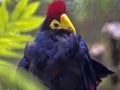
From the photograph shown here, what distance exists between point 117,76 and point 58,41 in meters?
0.44

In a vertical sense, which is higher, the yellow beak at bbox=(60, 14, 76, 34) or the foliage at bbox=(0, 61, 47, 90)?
the foliage at bbox=(0, 61, 47, 90)

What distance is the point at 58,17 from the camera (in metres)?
0.76

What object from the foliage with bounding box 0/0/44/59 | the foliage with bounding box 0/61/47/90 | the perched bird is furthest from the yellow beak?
the foliage with bounding box 0/61/47/90

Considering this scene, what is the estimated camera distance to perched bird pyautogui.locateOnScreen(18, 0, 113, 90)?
28.8 inches

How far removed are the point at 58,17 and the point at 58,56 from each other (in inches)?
4.0

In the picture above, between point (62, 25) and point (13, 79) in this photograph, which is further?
point (62, 25)

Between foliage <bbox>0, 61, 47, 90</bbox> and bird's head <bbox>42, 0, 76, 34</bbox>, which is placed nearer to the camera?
foliage <bbox>0, 61, 47, 90</bbox>

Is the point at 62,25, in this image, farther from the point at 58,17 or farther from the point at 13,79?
the point at 13,79

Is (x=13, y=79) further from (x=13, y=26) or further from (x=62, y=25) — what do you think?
(x=62, y=25)

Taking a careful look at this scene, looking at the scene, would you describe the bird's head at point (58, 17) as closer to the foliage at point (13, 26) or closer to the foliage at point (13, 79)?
the foliage at point (13, 26)

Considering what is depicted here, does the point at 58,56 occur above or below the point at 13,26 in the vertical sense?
below

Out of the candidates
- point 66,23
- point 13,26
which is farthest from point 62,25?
point 13,26

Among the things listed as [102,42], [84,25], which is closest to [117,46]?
[102,42]

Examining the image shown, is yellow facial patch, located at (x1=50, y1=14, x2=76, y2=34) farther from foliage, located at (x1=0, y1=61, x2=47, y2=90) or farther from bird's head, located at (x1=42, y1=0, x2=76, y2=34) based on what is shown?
foliage, located at (x1=0, y1=61, x2=47, y2=90)
